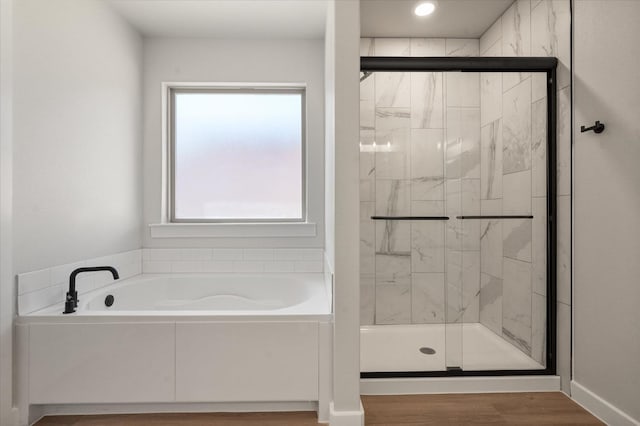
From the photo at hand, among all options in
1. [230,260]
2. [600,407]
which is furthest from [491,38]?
[230,260]

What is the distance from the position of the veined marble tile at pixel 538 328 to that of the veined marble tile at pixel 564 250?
0.11 meters

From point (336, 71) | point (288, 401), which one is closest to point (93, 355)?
point (288, 401)

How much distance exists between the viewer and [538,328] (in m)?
1.99

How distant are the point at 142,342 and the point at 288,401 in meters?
0.78

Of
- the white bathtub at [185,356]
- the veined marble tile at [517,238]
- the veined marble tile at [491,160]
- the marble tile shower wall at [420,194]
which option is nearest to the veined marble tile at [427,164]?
the marble tile shower wall at [420,194]

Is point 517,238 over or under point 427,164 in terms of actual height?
under

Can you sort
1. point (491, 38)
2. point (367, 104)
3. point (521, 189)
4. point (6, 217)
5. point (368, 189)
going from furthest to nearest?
point (491, 38)
point (368, 189)
point (367, 104)
point (521, 189)
point (6, 217)

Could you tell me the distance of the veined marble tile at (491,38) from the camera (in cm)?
248

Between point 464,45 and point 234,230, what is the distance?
236 cm

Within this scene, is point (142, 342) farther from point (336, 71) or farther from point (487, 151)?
point (487, 151)

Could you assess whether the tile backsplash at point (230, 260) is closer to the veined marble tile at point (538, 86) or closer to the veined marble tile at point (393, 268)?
the veined marble tile at point (393, 268)

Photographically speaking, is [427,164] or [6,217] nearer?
[6,217]

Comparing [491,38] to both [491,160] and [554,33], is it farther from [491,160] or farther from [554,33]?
[491,160]

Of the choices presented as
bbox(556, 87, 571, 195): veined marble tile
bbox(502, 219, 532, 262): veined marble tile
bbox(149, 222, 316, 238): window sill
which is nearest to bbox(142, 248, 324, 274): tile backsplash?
bbox(149, 222, 316, 238): window sill
